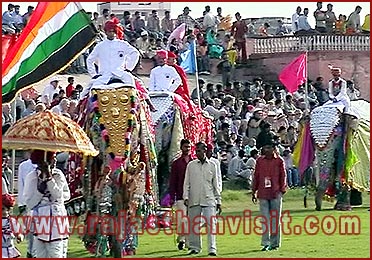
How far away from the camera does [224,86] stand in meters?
31.1

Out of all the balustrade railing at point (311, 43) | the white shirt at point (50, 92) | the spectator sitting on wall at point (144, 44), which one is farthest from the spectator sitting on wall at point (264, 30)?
the white shirt at point (50, 92)

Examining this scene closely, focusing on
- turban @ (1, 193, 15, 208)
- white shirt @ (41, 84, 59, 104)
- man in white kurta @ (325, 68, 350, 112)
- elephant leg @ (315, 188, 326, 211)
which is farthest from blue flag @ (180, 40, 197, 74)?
turban @ (1, 193, 15, 208)

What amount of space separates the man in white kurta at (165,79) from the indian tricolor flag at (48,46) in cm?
295

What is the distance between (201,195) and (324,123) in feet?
19.3

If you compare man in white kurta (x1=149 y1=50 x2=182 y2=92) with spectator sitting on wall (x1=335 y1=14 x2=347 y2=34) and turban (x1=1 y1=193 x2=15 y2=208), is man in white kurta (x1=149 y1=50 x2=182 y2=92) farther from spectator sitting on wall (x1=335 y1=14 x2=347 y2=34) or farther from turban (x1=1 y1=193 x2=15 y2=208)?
spectator sitting on wall (x1=335 y1=14 x2=347 y2=34)

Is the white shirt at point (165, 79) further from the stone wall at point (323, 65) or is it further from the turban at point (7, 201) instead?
the stone wall at point (323, 65)

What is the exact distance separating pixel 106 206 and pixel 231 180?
9.17m

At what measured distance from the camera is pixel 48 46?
14477 mm

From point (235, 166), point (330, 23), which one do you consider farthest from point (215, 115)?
point (330, 23)

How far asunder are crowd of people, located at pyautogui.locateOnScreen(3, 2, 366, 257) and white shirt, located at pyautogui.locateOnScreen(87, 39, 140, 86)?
0.04 feet

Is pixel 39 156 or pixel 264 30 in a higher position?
pixel 264 30

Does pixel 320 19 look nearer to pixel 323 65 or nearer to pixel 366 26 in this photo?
pixel 366 26

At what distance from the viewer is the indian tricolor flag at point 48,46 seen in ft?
46.9

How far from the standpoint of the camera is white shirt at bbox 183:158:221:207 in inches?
561
